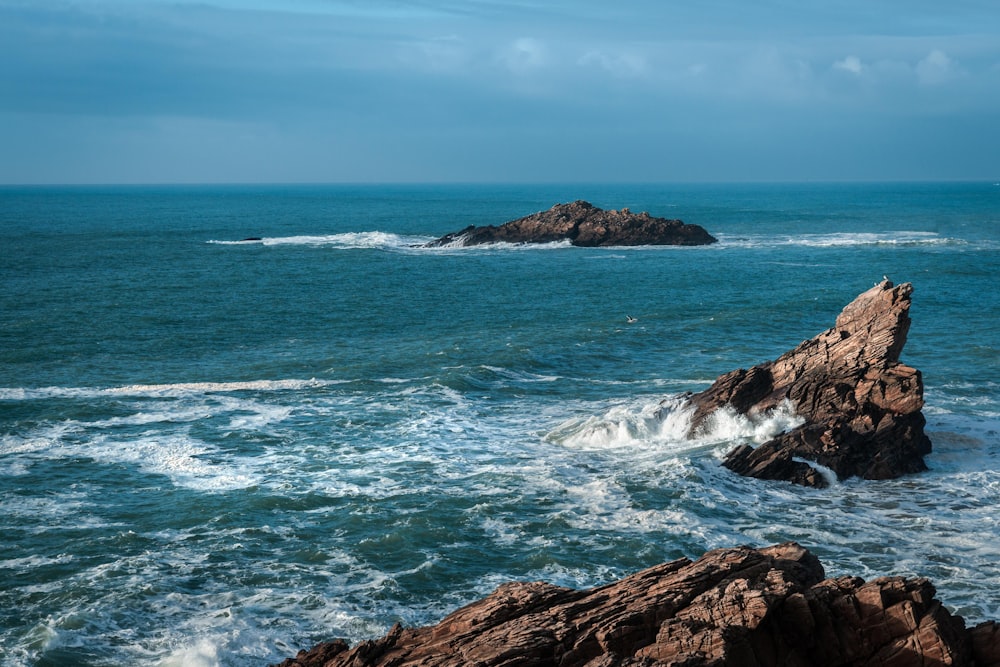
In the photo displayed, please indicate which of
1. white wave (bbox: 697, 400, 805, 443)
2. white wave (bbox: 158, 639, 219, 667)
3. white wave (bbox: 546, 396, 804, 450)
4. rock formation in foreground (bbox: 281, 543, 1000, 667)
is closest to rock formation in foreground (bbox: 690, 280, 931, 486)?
white wave (bbox: 697, 400, 805, 443)

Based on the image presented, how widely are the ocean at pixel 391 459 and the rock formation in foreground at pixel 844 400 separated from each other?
831 millimetres

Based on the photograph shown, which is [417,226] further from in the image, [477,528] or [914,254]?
[477,528]

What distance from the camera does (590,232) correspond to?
371 feet

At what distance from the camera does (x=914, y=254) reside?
9700cm

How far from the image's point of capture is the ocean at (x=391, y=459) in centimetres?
2262

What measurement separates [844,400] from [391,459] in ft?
50.1

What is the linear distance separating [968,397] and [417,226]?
11488cm

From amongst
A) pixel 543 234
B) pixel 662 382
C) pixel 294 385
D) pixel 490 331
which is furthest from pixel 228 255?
pixel 662 382

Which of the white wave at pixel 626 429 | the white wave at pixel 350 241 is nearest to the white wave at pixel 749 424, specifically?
the white wave at pixel 626 429

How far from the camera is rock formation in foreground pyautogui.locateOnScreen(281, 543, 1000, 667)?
584 inches

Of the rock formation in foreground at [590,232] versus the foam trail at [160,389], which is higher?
the rock formation in foreground at [590,232]

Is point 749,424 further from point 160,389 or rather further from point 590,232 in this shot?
point 590,232

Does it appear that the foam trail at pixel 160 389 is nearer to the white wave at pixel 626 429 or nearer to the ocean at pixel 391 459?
the ocean at pixel 391 459

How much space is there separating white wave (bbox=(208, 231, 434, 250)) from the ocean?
3786cm
